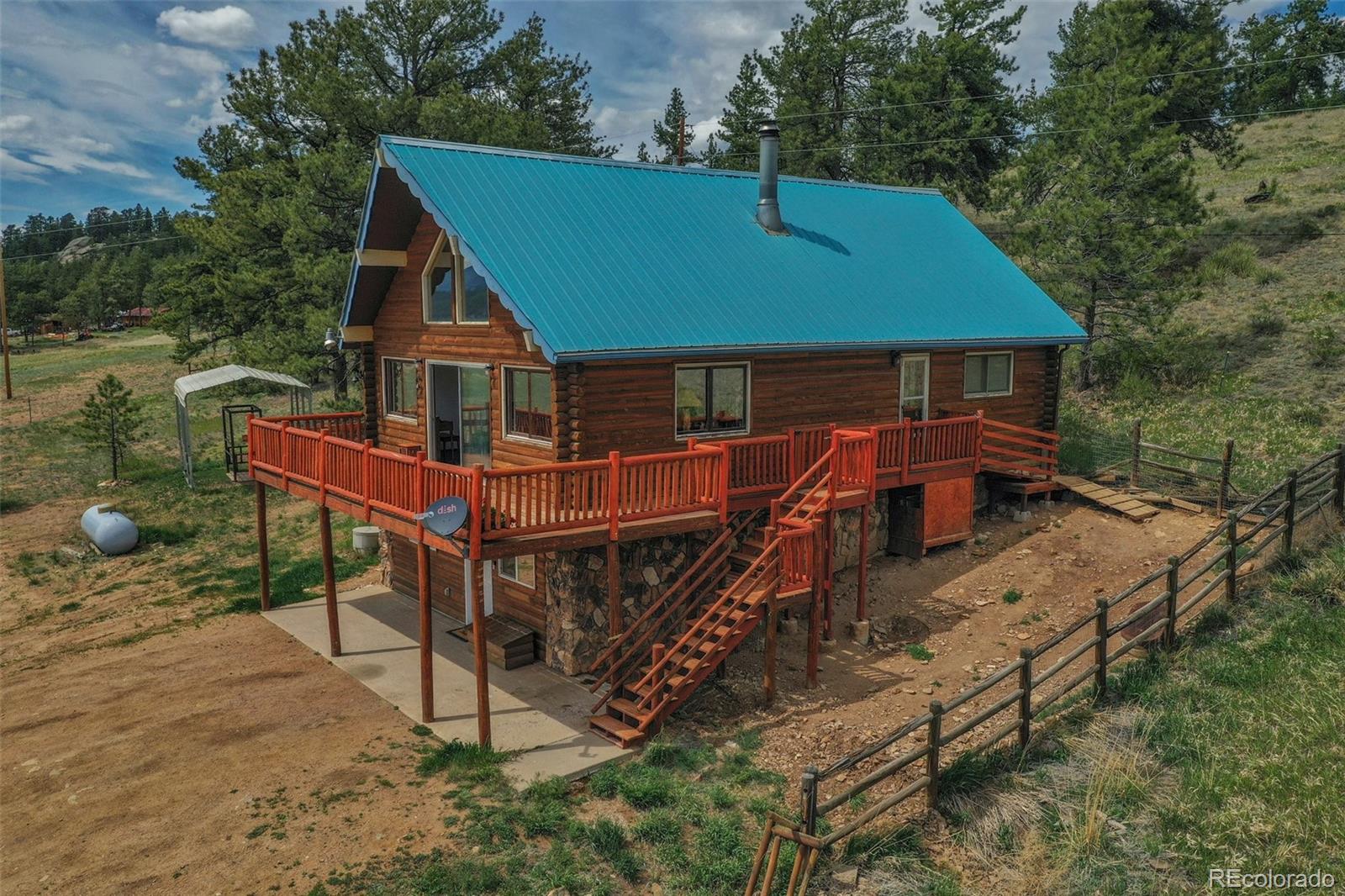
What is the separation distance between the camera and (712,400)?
54.0 ft

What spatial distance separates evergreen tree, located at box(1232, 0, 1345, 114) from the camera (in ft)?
203

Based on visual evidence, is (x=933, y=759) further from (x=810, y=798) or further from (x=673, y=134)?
(x=673, y=134)

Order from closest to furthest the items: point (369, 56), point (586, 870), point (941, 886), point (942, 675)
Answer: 1. point (941, 886)
2. point (586, 870)
3. point (942, 675)
4. point (369, 56)

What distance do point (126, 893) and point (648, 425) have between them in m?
9.69

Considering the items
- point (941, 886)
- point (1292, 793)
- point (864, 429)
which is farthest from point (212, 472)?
point (1292, 793)

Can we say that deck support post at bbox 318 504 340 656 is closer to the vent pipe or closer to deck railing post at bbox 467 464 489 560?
deck railing post at bbox 467 464 489 560

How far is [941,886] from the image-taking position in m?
9.44

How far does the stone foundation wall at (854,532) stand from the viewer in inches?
733

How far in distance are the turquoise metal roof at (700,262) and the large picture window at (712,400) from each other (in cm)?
79

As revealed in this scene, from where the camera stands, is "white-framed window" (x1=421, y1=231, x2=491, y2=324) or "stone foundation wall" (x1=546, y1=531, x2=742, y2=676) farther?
"white-framed window" (x1=421, y1=231, x2=491, y2=324)

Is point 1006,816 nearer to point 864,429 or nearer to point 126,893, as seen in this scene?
point 864,429

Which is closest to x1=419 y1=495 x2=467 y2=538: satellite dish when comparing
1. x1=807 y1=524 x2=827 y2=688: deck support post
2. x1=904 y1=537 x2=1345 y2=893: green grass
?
x1=807 y1=524 x2=827 y2=688: deck support post

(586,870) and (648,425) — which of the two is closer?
(586,870)

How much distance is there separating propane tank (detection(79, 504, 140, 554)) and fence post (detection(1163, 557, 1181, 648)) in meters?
25.6
